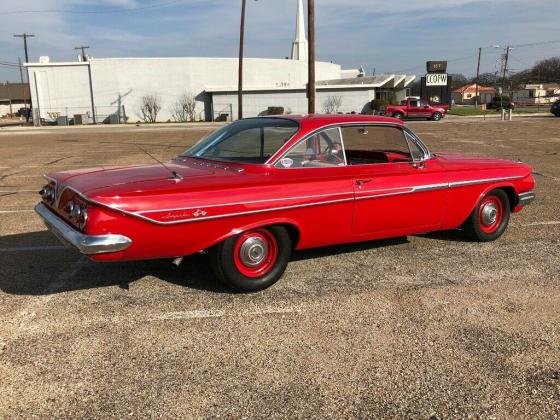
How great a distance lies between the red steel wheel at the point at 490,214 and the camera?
5.65 meters

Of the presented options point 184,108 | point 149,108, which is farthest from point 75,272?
point 184,108

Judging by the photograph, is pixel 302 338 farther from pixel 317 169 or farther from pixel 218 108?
pixel 218 108

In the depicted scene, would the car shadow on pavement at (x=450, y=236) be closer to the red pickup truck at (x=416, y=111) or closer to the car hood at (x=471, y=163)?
the car hood at (x=471, y=163)

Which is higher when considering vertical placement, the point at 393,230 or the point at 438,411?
the point at 393,230

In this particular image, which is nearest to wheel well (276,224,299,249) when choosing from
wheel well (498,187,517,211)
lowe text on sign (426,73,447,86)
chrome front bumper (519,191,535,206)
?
wheel well (498,187,517,211)

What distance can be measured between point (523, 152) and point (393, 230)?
12.3 m

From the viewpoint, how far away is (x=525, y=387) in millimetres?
2973

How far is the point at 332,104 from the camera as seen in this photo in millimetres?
55688

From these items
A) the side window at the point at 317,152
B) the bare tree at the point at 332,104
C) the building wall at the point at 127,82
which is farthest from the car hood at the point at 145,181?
the building wall at the point at 127,82

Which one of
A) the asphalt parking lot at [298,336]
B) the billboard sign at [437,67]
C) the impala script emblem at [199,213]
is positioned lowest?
the asphalt parking lot at [298,336]

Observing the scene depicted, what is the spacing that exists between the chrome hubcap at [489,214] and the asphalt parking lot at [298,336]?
0.29 metres

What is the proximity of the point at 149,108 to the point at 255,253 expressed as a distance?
Answer: 54756mm

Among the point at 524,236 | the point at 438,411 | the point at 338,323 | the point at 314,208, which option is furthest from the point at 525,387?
the point at 524,236

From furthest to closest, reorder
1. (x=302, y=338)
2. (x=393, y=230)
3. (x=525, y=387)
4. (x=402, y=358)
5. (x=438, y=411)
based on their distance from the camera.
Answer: (x=393, y=230), (x=302, y=338), (x=402, y=358), (x=525, y=387), (x=438, y=411)
